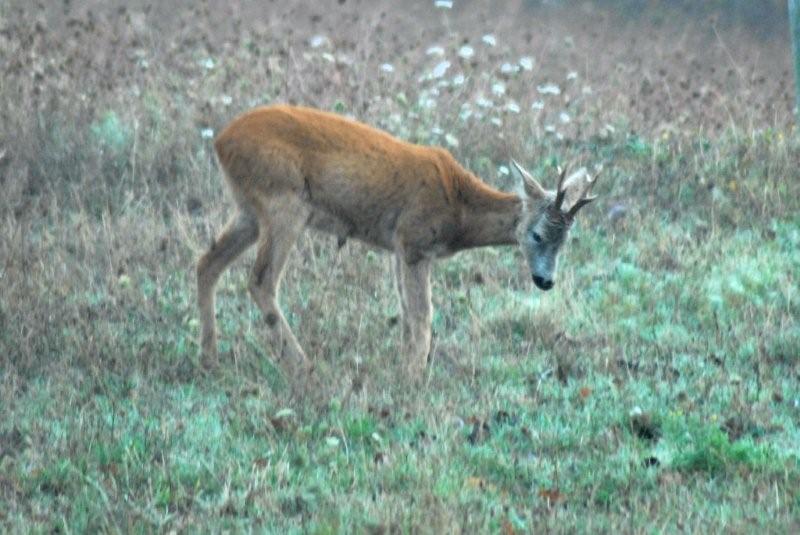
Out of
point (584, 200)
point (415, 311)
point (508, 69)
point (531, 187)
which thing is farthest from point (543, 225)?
point (508, 69)

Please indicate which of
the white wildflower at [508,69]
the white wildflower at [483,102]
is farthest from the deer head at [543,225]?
the white wildflower at [508,69]

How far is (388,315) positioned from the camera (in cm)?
998

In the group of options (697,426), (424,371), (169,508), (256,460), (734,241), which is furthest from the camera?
(734,241)

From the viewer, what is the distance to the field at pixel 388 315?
6934mm

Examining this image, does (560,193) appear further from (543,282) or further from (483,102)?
(483,102)

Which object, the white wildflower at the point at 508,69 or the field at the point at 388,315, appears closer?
the field at the point at 388,315

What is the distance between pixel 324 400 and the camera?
26.4 feet

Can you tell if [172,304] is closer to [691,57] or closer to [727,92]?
[727,92]

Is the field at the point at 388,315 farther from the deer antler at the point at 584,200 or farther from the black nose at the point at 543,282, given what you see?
the deer antler at the point at 584,200

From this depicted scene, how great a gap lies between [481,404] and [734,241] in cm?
377

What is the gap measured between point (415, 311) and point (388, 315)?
0.63 metres

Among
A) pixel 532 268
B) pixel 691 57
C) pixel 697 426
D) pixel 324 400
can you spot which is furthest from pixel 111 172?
pixel 691 57

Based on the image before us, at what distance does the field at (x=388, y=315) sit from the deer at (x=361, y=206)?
324 mm

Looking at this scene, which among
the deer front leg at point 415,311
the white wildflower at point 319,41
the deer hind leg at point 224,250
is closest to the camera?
the deer front leg at point 415,311
